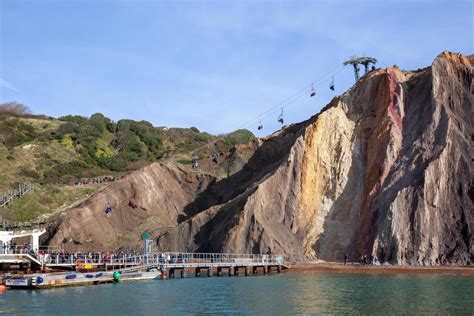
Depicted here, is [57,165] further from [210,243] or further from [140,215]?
[210,243]

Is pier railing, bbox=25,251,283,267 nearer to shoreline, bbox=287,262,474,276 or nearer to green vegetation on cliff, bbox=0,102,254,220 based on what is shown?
shoreline, bbox=287,262,474,276

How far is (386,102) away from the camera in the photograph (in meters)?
102

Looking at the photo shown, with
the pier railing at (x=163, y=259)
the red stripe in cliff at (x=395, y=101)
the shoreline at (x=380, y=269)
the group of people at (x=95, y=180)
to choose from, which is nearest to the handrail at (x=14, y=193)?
the group of people at (x=95, y=180)

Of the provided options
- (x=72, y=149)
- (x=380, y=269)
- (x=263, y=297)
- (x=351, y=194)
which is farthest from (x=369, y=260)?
(x=72, y=149)

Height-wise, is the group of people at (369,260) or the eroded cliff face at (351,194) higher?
the eroded cliff face at (351,194)

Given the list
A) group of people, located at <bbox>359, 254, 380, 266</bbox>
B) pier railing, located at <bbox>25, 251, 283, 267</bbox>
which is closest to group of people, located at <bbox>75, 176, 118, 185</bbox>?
pier railing, located at <bbox>25, 251, 283, 267</bbox>

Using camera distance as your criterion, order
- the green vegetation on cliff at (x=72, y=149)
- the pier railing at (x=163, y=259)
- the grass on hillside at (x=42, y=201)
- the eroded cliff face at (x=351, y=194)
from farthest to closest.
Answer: the green vegetation on cliff at (x=72, y=149), the grass on hillside at (x=42, y=201), the eroded cliff face at (x=351, y=194), the pier railing at (x=163, y=259)

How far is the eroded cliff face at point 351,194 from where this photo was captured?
84.2m

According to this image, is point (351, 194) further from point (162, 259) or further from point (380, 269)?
point (162, 259)

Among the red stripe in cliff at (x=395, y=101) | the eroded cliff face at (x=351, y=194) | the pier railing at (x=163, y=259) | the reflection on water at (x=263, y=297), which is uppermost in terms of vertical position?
the red stripe in cliff at (x=395, y=101)

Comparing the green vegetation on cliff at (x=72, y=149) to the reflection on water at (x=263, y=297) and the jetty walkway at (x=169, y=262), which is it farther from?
the reflection on water at (x=263, y=297)

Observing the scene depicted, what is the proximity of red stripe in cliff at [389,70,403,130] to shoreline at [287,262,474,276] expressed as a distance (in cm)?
2677

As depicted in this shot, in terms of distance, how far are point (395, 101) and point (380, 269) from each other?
3293 centimetres

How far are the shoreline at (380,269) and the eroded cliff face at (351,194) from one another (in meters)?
4.12
